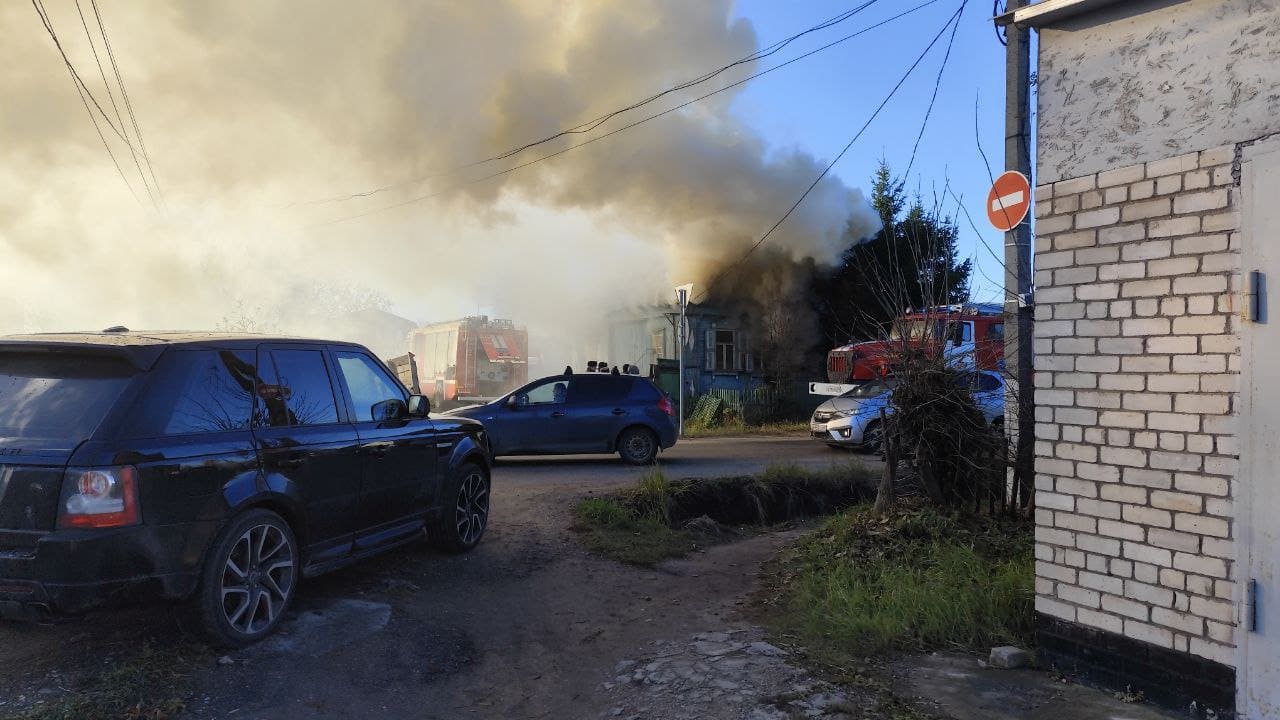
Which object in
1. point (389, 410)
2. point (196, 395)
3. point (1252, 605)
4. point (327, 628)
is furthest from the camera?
point (389, 410)

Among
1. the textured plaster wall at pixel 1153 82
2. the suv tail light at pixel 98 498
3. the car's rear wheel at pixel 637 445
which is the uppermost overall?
the textured plaster wall at pixel 1153 82

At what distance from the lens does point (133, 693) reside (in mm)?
3604

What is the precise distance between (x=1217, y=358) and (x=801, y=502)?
638 centimetres

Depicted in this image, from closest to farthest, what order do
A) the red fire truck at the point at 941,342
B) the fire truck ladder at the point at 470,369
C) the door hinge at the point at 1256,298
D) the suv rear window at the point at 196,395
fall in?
the door hinge at the point at 1256,298 < the suv rear window at the point at 196,395 < the red fire truck at the point at 941,342 < the fire truck ladder at the point at 470,369

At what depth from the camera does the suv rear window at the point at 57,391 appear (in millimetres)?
3764

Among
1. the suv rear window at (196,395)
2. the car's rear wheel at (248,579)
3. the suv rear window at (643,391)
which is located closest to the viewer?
the suv rear window at (196,395)

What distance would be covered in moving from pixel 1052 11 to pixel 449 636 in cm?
429

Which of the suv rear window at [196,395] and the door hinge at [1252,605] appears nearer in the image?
the door hinge at [1252,605]

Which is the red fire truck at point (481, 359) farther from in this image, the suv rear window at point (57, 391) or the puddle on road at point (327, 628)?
the suv rear window at point (57, 391)

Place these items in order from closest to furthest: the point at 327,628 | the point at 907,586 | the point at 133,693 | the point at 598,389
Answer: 1. the point at 133,693
2. the point at 327,628
3. the point at 907,586
4. the point at 598,389

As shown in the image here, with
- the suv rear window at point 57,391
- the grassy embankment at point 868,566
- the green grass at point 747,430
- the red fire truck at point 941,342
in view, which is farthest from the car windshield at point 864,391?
the suv rear window at point 57,391

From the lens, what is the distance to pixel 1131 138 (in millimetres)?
3719

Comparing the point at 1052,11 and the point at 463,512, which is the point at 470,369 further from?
the point at 1052,11

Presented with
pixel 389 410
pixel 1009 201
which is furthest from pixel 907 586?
pixel 389 410
